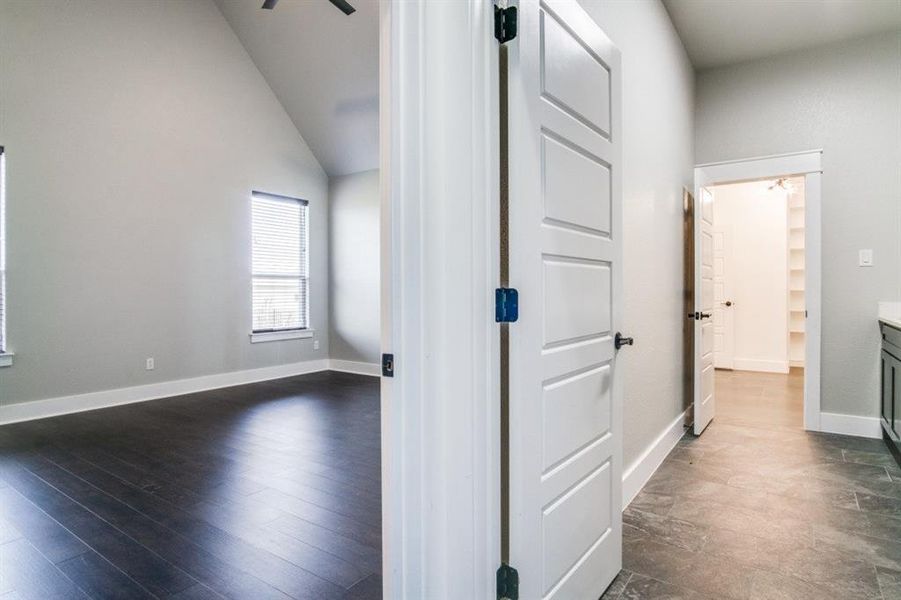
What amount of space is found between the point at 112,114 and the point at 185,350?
8.04 ft

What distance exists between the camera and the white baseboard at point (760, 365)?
271 inches

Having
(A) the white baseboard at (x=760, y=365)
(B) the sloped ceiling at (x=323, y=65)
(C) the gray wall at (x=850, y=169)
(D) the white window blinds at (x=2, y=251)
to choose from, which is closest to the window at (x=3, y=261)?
(D) the white window blinds at (x=2, y=251)

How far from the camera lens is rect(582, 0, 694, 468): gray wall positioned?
8.74 feet

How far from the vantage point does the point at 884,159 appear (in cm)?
384

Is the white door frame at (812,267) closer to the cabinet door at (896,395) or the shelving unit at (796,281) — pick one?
the cabinet door at (896,395)

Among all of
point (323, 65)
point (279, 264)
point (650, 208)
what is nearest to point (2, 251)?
point (279, 264)

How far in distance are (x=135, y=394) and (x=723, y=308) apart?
24.3 ft

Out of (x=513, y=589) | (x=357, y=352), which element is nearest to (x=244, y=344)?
(x=357, y=352)

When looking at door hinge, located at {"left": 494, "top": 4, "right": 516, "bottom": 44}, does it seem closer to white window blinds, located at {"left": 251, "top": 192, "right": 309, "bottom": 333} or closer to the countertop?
the countertop

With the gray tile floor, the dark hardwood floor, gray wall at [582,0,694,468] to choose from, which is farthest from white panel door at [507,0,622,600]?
the dark hardwood floor

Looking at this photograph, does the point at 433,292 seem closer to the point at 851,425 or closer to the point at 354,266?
the point at 851,425

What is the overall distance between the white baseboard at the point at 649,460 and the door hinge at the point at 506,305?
164 centimetres

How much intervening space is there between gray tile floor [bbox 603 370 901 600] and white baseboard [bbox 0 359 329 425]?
15.6 ft

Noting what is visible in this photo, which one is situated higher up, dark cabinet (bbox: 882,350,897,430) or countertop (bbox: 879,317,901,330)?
countertop (bbox: 879,317,901,330)
